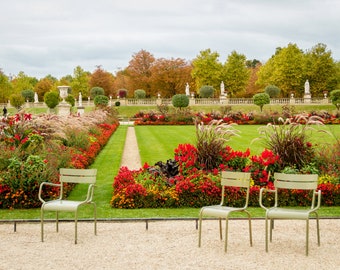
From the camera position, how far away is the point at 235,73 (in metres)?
67.2

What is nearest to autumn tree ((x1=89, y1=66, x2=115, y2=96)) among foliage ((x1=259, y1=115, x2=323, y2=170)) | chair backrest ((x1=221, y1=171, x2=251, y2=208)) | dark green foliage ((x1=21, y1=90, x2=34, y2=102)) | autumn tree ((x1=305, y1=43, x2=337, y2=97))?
dark green foliage ((x1=21, y1=90, x2=34, y2=102))

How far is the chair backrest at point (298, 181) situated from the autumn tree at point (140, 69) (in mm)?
67321

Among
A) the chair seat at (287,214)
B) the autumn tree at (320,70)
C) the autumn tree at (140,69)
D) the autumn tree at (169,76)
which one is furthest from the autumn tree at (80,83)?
the chair seat at (287,214)

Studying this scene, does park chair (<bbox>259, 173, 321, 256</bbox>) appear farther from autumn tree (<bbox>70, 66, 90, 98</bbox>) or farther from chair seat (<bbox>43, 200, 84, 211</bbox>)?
autumn tree (<bbox>70, 66, 90, 98</bbox>)

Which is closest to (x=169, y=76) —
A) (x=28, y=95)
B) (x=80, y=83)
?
(x=80, y=83)

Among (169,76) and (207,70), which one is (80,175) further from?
(169,76)

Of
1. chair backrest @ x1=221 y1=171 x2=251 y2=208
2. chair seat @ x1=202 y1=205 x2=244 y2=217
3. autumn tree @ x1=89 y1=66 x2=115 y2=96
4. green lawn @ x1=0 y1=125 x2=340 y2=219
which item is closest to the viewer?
chair seat @ x1=202 y1=205 x2=244 y2=217

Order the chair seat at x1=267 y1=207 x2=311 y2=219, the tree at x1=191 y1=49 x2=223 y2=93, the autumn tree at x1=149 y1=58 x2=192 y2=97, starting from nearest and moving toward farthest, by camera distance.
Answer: the chair seat at x1=267 y1=207 x2=311 y2=219 < the tree at x1=191 y1=49 x2=223 y2=93 < the autumn tree at x1=149 y1=58 x2=192 y2=97

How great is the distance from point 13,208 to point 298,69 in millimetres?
57634

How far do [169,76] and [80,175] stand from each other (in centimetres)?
6413

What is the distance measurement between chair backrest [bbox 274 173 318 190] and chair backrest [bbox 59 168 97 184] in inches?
106

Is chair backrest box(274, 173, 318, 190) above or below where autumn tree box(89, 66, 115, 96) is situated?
below

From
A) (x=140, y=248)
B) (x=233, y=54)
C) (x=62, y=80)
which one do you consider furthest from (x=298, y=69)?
(x=140, y=248)

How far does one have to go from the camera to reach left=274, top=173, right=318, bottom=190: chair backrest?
6356mm
